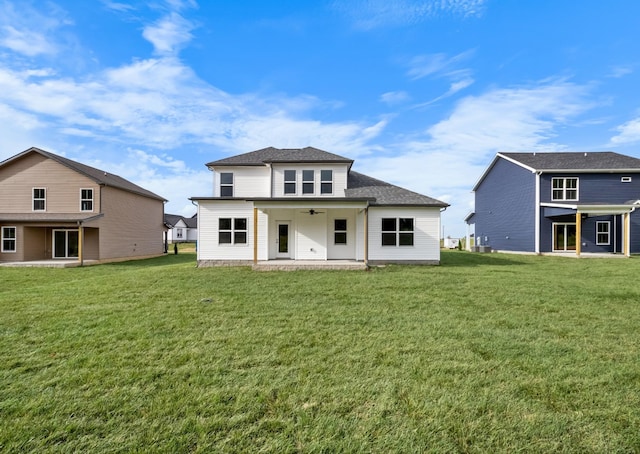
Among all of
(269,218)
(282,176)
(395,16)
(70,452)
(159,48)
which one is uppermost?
(395,16)

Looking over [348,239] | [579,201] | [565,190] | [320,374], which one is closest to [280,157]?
[348,239]

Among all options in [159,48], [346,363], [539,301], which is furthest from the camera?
[159,48]

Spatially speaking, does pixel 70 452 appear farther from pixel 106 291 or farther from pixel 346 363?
pixel 106 291

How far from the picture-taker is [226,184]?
16.2m

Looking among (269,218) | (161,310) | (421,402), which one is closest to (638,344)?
(421,402)

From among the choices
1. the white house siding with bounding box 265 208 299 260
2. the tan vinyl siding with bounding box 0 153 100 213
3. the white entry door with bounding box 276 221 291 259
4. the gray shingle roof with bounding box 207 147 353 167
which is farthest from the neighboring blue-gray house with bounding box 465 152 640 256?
the tan vinyl siding with bounding box 0 153 100 213

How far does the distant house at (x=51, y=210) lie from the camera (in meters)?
18.9

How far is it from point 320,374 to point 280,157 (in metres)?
13.6

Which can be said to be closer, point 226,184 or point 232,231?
point 232,231

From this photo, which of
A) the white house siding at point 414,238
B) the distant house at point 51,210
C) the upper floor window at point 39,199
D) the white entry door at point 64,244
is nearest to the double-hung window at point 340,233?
the white house siding at point 414,238

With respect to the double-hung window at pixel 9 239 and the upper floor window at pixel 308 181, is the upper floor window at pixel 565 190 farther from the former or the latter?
the double-hung window at pixel 9 239

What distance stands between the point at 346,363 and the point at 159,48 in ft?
41.4

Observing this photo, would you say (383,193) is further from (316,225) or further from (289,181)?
(289,181)

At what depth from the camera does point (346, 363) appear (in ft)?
13.7
